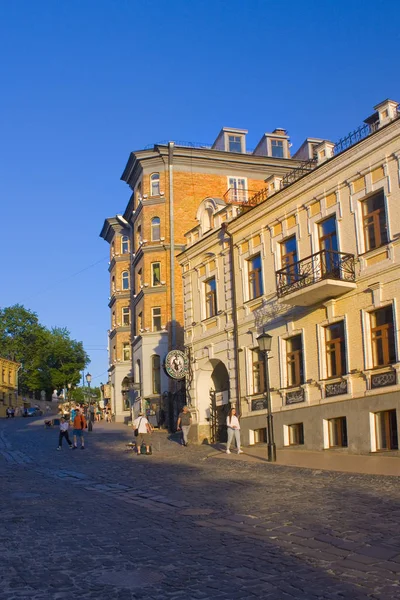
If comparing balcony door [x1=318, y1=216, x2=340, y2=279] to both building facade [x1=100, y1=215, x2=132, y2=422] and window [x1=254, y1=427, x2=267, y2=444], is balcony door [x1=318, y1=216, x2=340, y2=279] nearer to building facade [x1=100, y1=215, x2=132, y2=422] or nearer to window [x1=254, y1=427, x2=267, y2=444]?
window [x1=254, y1=427, x2=267, y2=444]

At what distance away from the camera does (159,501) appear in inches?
524

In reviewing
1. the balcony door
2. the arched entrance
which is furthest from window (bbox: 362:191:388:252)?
the arched entrance

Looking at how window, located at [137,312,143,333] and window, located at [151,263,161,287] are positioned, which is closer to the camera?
window, located at [151,263,161,287]

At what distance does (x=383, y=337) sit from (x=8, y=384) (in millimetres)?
75215

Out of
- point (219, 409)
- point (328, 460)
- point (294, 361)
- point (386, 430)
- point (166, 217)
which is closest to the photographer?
point (328, 460)

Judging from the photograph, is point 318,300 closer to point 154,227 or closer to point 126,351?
point 154,227

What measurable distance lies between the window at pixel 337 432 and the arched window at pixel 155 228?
931 inches

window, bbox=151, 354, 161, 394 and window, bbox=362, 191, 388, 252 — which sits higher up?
window, bbox=362, 191, 388, 252

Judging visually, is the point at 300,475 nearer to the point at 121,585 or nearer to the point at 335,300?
the point at 335,300

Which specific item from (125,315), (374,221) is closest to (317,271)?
(374,221)

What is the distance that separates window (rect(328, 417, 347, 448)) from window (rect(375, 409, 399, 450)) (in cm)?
152

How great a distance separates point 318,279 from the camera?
21703 millimetres

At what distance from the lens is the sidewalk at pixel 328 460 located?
667 inches

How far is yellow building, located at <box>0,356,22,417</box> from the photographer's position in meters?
85.5
